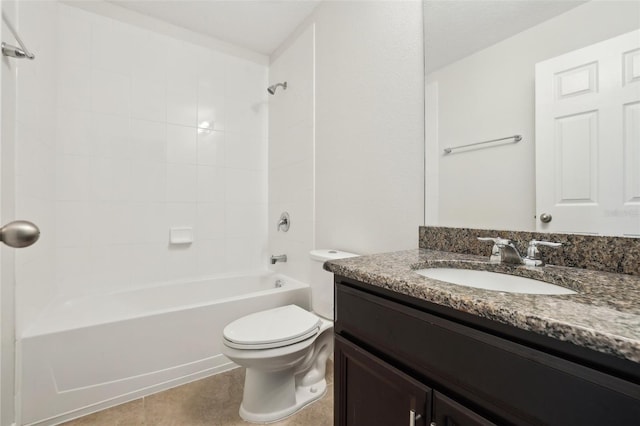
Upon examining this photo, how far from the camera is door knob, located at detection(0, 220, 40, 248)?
1.69 feet

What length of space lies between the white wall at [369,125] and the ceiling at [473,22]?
69 mm

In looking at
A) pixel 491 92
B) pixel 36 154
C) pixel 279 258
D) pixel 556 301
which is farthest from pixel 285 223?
pixel 556 301

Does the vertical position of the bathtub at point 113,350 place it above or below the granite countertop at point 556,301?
below

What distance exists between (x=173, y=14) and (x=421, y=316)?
8.37 feet

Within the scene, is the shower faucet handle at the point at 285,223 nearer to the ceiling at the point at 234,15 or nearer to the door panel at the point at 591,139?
the ceiling at the point at 234,15

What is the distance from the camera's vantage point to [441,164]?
1.19 m

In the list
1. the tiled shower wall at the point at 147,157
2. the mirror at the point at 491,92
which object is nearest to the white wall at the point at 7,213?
the tiled shower wall at the point at 147,157

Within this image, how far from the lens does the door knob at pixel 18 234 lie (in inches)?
20.3

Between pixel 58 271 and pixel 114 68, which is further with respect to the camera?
pixel 114 68

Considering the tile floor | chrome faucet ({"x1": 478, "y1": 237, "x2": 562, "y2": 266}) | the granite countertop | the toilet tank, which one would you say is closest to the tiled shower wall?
Result: the tile floor

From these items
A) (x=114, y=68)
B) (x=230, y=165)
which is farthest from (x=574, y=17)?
(x=114, y=68)

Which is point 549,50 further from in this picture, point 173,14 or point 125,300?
point 125,300

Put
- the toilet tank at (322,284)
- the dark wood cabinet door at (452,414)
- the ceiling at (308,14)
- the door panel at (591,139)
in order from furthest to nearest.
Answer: the toilet tank at (322,284)
the ceiling at (308,14)
the door panel at (591,139)
the dark wood cabinet door at (452,414)

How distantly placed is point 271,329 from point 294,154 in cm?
136
